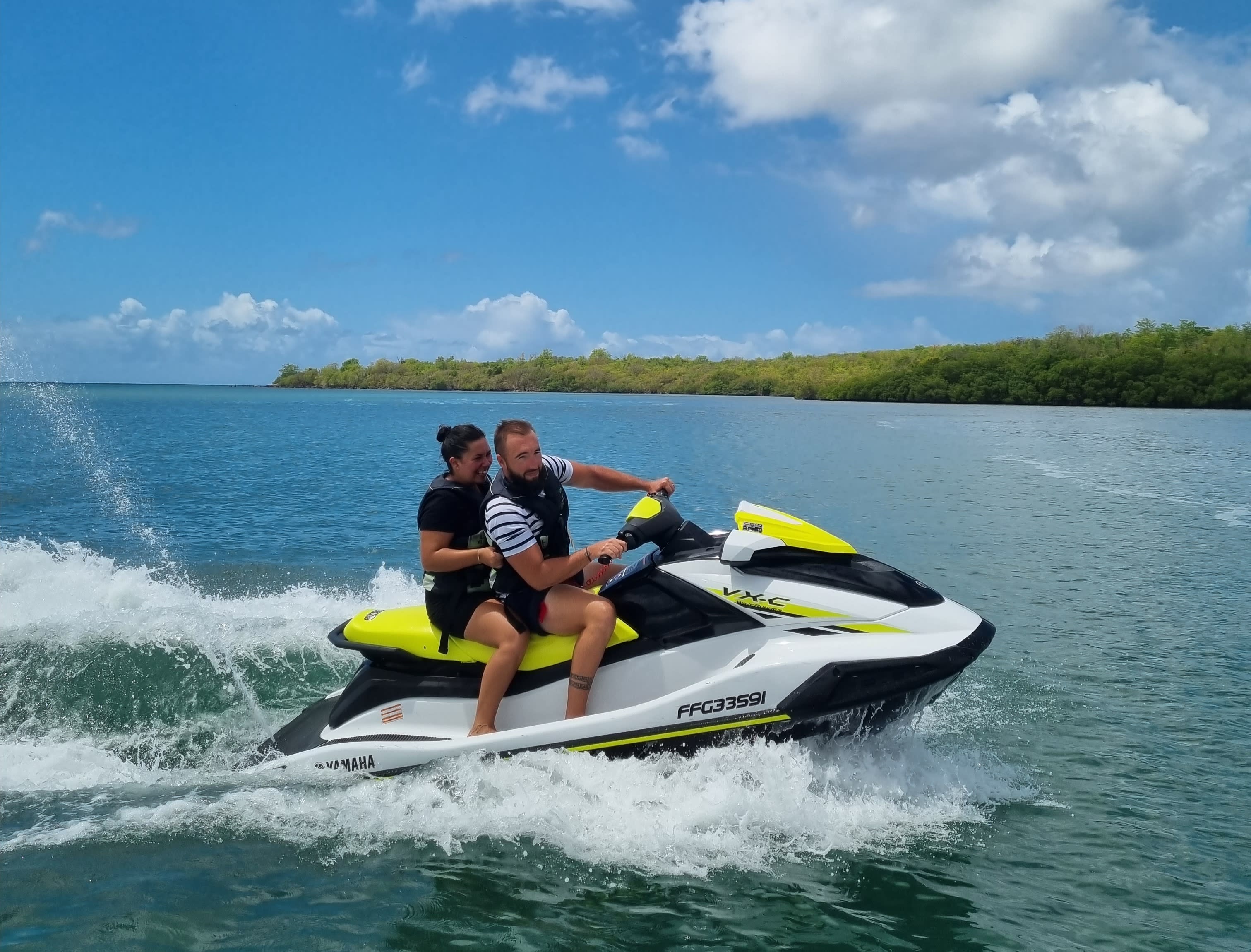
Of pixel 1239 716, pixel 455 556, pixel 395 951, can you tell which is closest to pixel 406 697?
pixel 455 556

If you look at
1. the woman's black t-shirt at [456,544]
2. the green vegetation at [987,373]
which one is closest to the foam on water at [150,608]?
the woman's black t-shirt at [456,544]

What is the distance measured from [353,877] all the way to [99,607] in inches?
203

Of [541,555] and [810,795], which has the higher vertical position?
[541,555]

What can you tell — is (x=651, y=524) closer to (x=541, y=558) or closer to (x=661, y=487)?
(x=661, y=487)

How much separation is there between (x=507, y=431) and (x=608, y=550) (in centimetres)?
70

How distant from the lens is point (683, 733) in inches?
174

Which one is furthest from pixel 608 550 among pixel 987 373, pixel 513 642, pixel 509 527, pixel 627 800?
pixel 987 373

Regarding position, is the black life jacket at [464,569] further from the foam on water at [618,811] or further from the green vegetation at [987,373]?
the green vegetation at [987,373]

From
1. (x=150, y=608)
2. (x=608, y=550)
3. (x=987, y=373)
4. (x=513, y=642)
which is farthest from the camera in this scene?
(x=987, y=373)

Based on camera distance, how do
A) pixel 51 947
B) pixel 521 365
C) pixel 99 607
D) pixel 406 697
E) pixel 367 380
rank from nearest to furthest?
pixel 51 947 → pixel 406 697 → pixel 99 607 → pixel 521 365 → pixel 367 380

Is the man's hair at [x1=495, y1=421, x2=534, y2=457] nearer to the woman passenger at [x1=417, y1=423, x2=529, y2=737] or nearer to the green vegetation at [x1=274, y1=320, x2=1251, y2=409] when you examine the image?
the woman passenger at [x1=417, y1=423, x2=529, y2=737]

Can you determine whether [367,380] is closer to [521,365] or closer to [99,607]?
[521,365]

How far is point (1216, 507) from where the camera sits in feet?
57.5

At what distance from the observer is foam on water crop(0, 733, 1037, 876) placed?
13.8 ft
